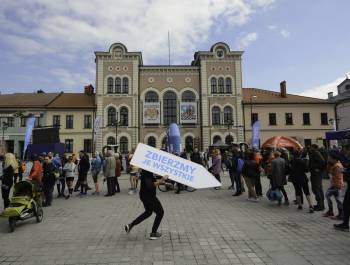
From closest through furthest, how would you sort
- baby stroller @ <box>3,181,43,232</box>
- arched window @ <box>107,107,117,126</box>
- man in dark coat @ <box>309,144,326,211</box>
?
baby stroller @ <box>3,181,43,232</box>, man in dark coat @ <box>309,144,326,211</box>, arched window @ <box>107,107,117,126</box>

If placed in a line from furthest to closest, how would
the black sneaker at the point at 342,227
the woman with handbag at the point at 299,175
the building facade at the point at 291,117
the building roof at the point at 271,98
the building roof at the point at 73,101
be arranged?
the building roof at the point at 271,98, the building facade at the point at 291,117, the building roof at the point at 73,101, the woman with handbag at the point at 299,175, the black sneaker at the point at 342,227

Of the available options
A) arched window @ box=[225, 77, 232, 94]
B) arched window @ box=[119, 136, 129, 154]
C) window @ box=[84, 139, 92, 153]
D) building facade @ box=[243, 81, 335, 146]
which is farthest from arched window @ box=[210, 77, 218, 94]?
window @ box=[84, 139, 92, 153]

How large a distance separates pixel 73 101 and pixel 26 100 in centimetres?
720

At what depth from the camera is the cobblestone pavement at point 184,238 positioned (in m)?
5.23

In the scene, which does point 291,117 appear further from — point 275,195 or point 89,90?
point 275,195

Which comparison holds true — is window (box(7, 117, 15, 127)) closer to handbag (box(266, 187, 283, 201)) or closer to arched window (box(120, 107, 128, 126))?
arched window (box(120, 107, 128, 126))

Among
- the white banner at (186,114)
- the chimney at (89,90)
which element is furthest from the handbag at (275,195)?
the chimney at (89,90)

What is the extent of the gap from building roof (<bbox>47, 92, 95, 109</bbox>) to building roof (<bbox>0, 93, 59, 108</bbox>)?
119 centimetres

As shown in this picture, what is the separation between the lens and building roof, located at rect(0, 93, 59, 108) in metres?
42.6

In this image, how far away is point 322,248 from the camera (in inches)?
223

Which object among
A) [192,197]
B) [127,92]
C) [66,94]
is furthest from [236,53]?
[192,197]

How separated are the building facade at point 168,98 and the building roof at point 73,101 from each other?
2.86 m

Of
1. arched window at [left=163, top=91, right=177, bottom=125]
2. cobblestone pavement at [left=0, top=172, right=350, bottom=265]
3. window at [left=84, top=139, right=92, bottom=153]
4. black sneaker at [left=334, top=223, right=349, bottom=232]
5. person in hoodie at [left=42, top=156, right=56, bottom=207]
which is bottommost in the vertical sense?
cobblestone pavement at [left=0, top=172, right=350, bottom=265]

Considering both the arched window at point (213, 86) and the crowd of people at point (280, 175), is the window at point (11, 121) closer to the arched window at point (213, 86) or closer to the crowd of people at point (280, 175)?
the arched window at point (213, 86)
